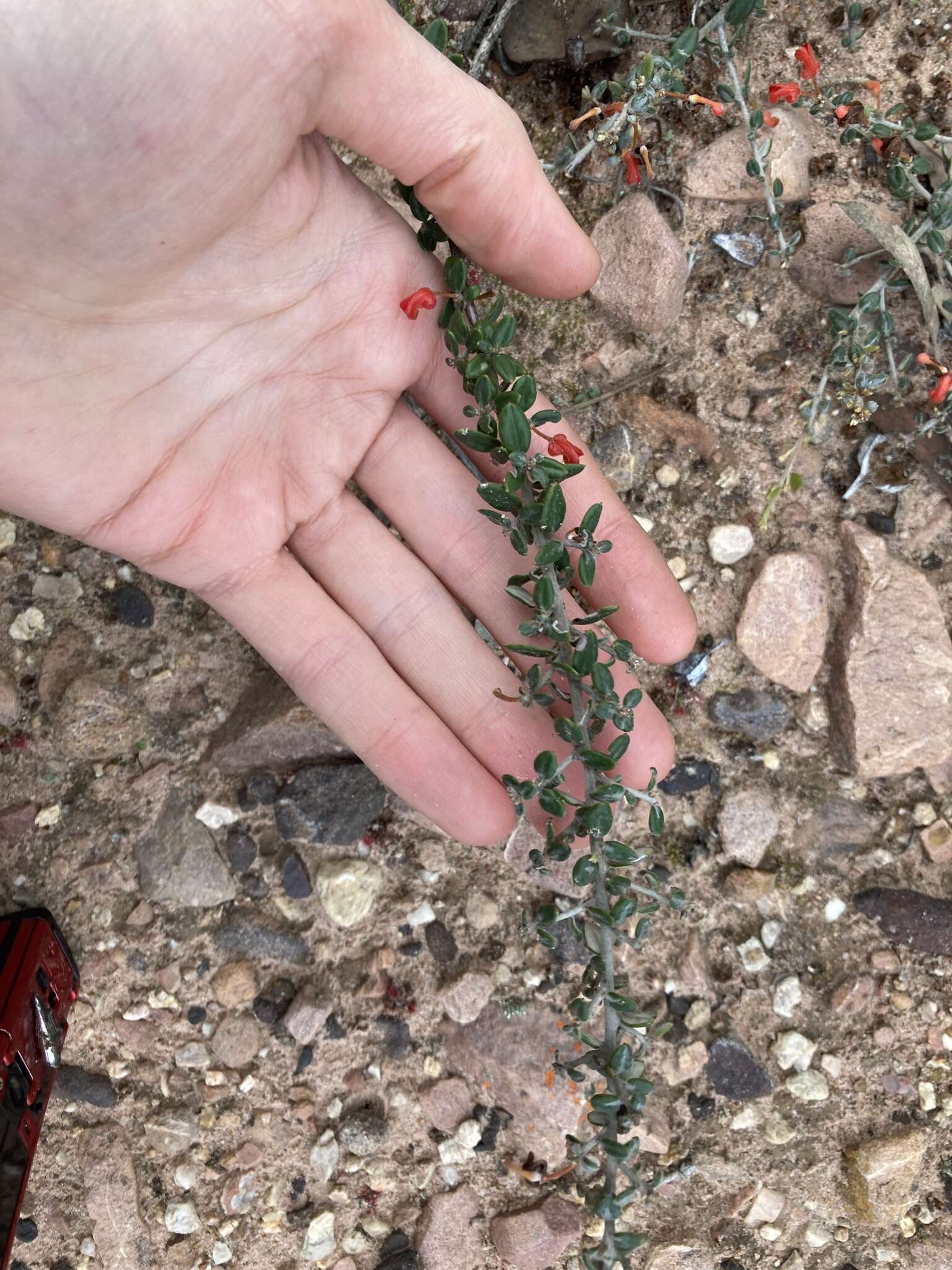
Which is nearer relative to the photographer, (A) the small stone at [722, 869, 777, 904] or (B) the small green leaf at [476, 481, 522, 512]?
(B) the small green leaf at [476, 481, 522, 512]

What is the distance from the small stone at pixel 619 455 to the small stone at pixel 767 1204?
8.57 feet

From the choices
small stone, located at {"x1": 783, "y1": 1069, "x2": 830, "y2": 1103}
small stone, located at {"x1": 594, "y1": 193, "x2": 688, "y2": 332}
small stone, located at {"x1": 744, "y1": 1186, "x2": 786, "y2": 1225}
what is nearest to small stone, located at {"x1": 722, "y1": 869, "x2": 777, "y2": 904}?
small stone, located at {"x1": 783, "y1": 1069, "x2": 830, "y2": 1103}

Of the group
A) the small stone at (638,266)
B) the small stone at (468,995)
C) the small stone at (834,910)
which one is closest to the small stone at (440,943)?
the small stone at (468,995)

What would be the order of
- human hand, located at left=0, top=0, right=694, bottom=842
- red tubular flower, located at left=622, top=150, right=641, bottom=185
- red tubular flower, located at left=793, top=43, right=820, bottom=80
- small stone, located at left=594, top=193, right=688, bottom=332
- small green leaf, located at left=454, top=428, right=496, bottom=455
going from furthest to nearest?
1. small stone, located at left=594, top=193, right=688, bottom=332
2. red tubular flower, located at left=622, top=150, right=641, bottom=185
3. red tubular flower, located at left=793, top=43, right=820, bottom=80
4. small green leaf, located at left=454, top=428, right=496, bottom=455
5. human hand, located at left=0, top=0, right=694, bottom=842

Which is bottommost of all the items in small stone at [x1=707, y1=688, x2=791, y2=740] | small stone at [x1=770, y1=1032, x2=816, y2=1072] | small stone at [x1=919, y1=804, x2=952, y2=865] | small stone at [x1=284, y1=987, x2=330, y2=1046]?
small stone at [x1=770, y1=1032, x2=816, y2=1072]

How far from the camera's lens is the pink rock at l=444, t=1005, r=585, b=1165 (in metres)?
3.77

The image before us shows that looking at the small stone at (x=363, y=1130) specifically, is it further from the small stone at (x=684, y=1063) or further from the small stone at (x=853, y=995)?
the small stone at (x=853, y=995)

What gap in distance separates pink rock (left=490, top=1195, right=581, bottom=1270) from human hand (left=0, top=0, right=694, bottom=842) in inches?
59.9

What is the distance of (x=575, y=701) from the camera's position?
118 inches

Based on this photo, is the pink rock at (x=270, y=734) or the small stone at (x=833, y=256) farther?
the pink rock at (x=270, y=734)

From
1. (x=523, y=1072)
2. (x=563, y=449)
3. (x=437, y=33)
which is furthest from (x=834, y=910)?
(x=437, y=33)

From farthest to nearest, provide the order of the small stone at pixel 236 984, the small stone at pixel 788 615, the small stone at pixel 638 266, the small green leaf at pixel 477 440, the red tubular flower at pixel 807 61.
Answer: the small stone at pixel 236 984, the small stone at pixel 788 615, the small stone at pixel 638 266, the red tubular flower at pixel 807 61, the small green leaf at pixel 477 440

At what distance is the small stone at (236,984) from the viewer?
382 centimetres

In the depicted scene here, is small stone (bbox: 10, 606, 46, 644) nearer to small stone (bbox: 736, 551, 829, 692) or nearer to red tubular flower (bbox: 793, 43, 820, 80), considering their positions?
small stone (bbox: 736, 551, 829, 692)
